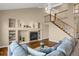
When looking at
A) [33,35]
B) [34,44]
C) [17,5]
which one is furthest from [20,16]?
[34,44]

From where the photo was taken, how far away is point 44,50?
2.32 metres

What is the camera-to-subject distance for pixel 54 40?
92.0 inches

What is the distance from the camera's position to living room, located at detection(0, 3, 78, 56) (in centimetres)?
231

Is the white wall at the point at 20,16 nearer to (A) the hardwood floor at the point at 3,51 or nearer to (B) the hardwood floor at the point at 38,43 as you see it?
(A) the hardwood floor at the point at 3,51

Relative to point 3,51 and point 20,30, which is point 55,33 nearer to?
point 20,30

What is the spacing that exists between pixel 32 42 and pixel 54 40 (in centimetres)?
29

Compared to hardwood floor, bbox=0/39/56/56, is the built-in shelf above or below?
above

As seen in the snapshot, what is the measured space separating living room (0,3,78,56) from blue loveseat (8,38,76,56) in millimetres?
46

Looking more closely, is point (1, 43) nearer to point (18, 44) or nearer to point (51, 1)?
point (18, 44)

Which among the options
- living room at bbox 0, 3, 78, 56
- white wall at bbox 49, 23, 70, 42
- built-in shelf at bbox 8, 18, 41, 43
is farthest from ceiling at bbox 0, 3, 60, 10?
white wall at bbox 49, 23, 70, 42

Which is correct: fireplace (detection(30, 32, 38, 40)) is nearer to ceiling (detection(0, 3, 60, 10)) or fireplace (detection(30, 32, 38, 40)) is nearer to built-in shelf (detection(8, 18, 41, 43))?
built-in shelf (detection(8, 18, 41, 43))

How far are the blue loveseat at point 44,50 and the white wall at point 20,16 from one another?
131 millimetres

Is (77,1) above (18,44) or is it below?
above

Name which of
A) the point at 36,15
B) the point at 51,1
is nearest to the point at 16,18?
the point at 36,15
